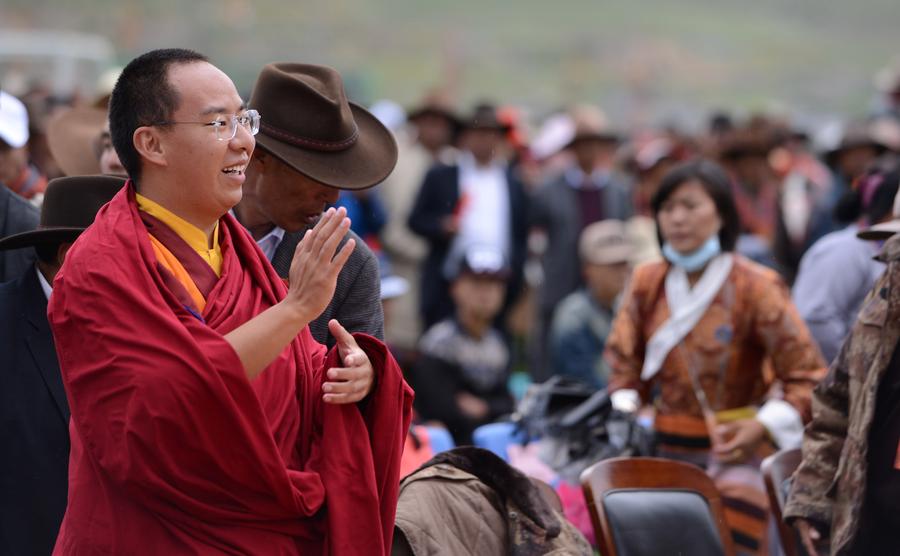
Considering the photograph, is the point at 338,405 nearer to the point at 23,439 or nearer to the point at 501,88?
the point at 23,439

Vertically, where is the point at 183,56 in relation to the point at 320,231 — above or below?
above

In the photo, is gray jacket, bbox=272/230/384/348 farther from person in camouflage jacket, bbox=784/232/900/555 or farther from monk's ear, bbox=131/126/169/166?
person in camouflage jacket, bbox=784/232/900/555

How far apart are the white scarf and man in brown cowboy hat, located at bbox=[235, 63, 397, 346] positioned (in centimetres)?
196

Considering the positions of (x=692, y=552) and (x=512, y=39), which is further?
(x=512, y=39)

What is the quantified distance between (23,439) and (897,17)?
2758 centimetres

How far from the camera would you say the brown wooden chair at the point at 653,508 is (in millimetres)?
3975

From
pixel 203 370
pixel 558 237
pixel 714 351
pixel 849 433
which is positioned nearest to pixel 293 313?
pixel 203 370

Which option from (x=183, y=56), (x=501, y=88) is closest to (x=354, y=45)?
(x=501, y=88)

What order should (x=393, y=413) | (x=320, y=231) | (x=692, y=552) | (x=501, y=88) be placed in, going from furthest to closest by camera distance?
(x=501, y=88), (x=692, y=552), (x=393, y=413), (x=320, y=231)

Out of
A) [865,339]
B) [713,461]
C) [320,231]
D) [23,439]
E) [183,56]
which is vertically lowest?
[713,461]

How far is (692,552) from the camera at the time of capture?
4.06 m

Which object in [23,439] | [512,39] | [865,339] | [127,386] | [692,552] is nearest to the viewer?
[127,386]

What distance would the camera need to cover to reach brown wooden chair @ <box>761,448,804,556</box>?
4047 mm

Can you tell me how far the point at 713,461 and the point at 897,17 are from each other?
25418 mm
